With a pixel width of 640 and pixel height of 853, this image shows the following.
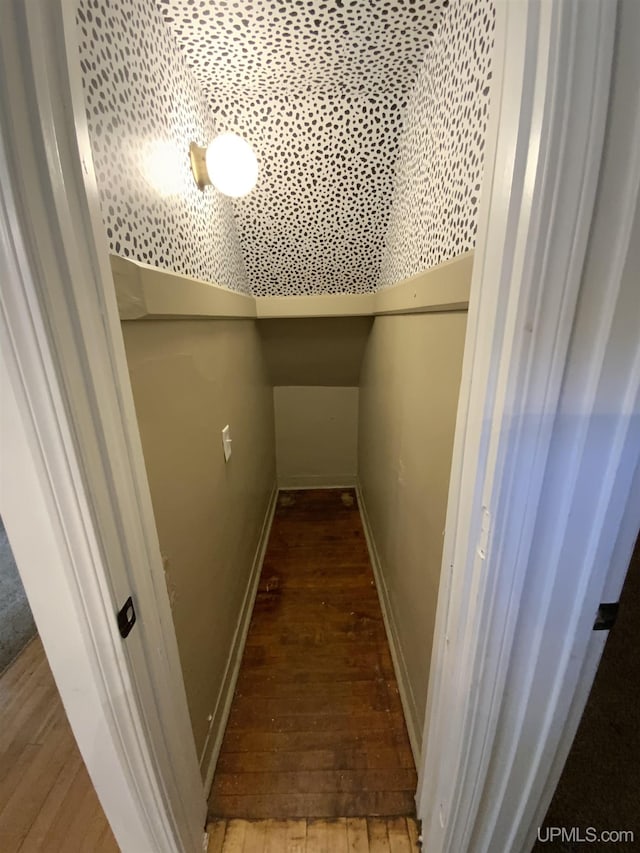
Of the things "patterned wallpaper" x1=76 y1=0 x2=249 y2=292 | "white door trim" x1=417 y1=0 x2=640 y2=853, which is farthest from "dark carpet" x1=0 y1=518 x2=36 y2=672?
"white door trim" x1=417 y1=0 x2=640 y2=853

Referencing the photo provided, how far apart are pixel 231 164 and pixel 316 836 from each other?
6.56 feet

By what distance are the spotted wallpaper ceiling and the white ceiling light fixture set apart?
0.06 meters

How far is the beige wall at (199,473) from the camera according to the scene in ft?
2.86

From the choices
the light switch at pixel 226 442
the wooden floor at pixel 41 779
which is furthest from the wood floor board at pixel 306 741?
the light switch at pixel 226 442

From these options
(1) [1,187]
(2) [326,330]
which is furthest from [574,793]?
(2) [326,330]

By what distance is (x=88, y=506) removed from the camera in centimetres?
55

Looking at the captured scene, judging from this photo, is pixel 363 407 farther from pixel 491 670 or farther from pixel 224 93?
pixel 491 670

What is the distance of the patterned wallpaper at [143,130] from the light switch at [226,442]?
564 millimetres

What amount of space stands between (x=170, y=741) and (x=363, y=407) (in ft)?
6.79

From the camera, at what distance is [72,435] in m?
0.52

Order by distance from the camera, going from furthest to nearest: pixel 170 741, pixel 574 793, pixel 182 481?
pixel 574 793 < pixel 182 481 < pixel 170 741

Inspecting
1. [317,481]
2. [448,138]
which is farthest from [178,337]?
[317,481]

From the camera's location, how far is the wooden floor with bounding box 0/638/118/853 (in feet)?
3.55

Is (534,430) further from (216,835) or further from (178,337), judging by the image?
(216,835)
